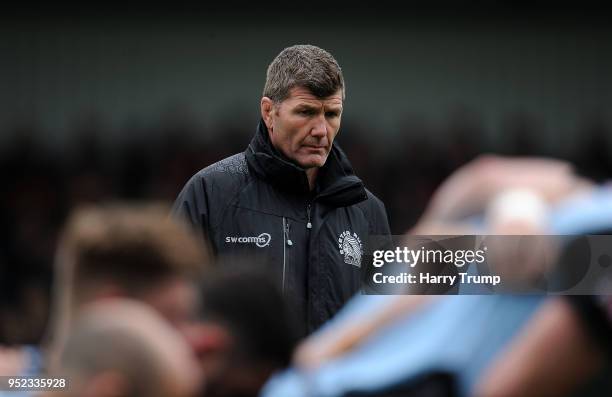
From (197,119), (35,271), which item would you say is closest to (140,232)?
(35,271)

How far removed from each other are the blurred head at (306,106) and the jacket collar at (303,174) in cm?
4

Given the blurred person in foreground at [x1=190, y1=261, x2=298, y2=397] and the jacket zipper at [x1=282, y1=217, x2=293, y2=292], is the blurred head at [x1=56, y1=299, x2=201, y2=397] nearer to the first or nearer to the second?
the blurred person in foreground at [x1=190, y1=261, x2=298, y2=397]

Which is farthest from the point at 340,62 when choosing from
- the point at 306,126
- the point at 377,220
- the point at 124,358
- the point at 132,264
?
the point at 124,358

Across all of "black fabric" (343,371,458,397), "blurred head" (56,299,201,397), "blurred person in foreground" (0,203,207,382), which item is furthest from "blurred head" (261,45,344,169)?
"blurred head" (56,299,201,397)

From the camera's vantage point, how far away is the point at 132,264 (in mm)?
1826

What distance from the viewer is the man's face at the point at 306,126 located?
307cm

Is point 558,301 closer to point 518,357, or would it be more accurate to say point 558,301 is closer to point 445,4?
point 518,357

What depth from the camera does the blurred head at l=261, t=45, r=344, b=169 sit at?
306 centimetres

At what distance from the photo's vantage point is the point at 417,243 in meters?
2.22

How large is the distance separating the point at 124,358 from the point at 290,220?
1.53 m

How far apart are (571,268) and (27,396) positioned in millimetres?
1097

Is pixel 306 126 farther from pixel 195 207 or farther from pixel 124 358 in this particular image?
pixel 124 358

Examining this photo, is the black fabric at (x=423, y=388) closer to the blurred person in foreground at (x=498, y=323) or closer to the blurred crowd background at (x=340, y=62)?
the blurred person in foreground at (x=498, y=323)

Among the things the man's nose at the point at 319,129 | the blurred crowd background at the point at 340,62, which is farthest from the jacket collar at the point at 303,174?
the blurred crowd background at the point at 340,62
